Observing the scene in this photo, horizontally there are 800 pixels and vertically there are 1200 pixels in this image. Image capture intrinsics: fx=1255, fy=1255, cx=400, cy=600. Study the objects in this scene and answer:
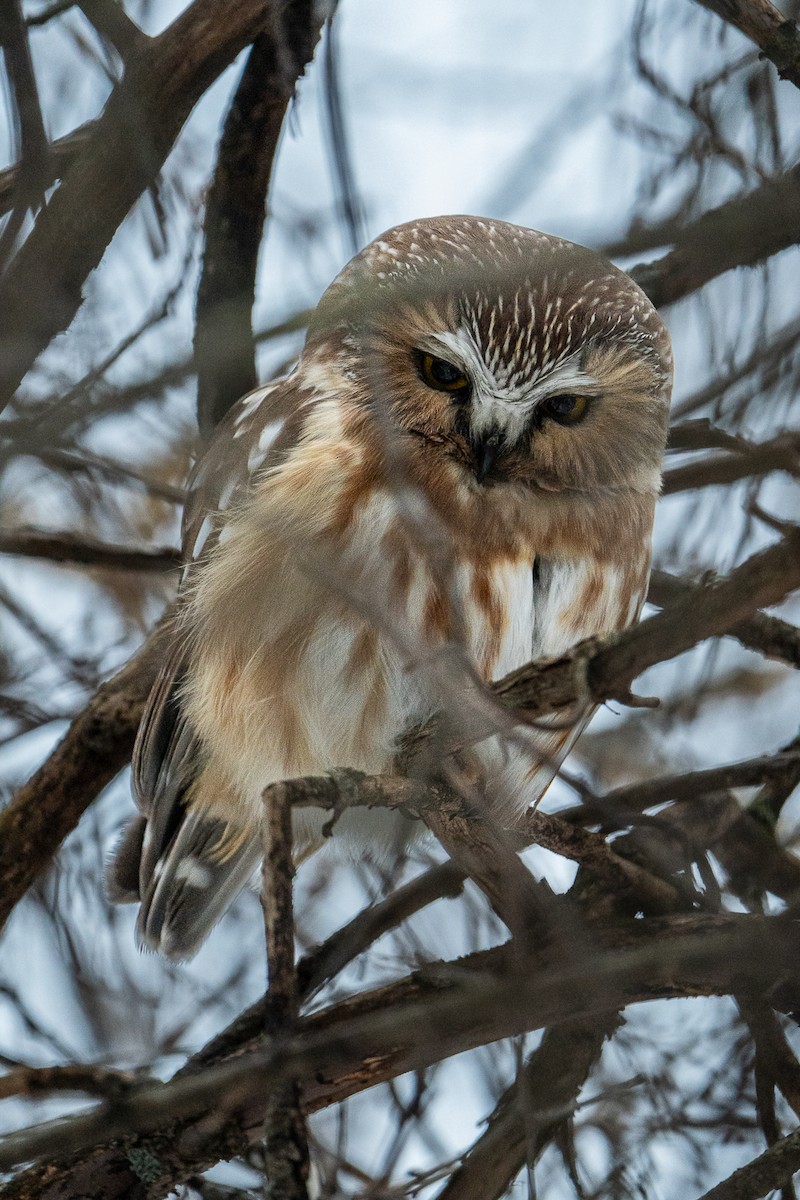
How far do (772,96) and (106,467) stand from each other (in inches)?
66.4

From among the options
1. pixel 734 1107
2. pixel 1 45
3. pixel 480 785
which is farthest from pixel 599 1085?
pixel 1 45

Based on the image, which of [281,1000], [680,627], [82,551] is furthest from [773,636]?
[82,551]

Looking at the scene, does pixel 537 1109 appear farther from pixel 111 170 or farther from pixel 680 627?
pixel 111 170

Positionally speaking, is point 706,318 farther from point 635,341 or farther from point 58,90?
point 58,90

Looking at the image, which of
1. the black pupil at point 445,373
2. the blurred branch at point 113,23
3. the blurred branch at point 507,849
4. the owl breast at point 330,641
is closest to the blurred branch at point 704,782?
the blurred branch at point 507,849

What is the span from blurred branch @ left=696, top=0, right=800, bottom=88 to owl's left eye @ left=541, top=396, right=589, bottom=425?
0.81m

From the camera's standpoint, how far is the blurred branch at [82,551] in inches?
125

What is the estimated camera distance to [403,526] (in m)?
2.57

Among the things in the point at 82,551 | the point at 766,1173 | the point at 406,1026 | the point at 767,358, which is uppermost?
the point at 82,551

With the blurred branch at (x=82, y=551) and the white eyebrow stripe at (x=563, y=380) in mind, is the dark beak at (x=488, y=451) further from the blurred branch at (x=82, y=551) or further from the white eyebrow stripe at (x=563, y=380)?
the blurred branch at (x=82, y=551)

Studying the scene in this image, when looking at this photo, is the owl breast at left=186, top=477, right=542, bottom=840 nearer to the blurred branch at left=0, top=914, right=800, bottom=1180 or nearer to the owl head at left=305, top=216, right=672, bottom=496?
the owl head at left=305, top=216, right=672, bottom=496

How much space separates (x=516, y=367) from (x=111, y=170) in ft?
3.04

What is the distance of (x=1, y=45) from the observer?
6.66 ft

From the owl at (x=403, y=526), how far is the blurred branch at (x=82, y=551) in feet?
1.06
